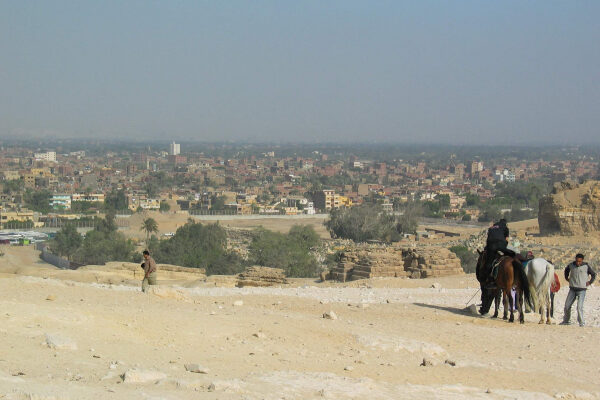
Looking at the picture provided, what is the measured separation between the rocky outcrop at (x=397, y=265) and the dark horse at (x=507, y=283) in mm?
7502

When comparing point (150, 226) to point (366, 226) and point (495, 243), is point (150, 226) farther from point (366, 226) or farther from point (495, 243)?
point (495, 243)

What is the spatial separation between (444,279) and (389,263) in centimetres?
158

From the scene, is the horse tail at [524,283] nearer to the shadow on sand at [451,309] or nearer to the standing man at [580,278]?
the standing man at [580,278]

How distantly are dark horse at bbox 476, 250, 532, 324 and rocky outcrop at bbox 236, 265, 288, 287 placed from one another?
6.86m

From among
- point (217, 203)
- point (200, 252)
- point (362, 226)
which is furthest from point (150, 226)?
point (217, 203)

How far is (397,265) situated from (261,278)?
3474 millimetres

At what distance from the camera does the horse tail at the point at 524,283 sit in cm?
1141

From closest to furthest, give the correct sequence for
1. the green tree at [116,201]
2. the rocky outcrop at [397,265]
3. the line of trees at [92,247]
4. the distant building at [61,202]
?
the rocky outcrop at [397,265]
the line of trees at [92,247]
the distant building at [61,202]
the green tree at [116,201]

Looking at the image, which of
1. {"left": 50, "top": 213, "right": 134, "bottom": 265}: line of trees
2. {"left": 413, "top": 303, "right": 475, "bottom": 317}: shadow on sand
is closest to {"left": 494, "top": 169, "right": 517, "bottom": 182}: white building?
{"left": 50, "top": 213, "right": 134, "bottom": 265}: line of trees

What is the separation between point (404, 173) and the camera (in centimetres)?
16562

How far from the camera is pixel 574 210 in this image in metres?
33.9

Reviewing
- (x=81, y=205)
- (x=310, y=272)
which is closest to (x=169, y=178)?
(x=81, y=205)

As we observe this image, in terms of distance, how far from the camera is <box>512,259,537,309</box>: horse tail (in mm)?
11406

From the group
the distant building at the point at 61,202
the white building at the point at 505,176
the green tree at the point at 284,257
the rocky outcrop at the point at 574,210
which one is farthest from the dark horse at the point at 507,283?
the white building at the point at 505,176
